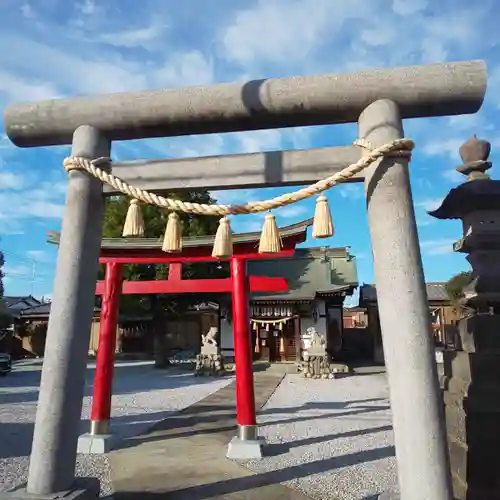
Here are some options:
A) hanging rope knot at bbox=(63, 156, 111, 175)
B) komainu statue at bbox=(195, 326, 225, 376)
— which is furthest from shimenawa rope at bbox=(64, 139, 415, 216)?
komainu statue at bbox=(195, 326, 225, 376)

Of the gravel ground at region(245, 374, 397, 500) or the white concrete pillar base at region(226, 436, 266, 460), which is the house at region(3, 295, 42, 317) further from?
the white concrete pillar base at region(226, 436, 266, 460)

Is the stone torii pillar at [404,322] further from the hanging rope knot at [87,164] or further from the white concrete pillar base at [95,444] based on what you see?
the white concrete pillar base at [95,444]

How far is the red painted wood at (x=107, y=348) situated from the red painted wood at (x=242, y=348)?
6.12 ft

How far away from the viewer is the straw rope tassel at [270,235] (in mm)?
3230

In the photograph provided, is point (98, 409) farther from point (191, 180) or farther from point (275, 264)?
point (275, 264)

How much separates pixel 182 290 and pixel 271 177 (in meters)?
4.25

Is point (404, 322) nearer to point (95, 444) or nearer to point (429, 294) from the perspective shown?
point (95, 444)

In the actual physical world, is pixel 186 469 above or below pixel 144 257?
below

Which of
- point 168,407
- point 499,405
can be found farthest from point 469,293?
point 168,407

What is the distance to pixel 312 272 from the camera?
21.4 m

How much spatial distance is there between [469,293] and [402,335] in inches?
71.4

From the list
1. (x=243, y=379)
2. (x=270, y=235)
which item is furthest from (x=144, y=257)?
(x=270, y=235)

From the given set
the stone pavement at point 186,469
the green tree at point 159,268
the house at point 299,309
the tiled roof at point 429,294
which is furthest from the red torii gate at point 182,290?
the tiled roof at point 429,294

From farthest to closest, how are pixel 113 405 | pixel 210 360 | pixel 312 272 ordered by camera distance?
pixel 312 272, pixel 210 360, pixel 113 405
